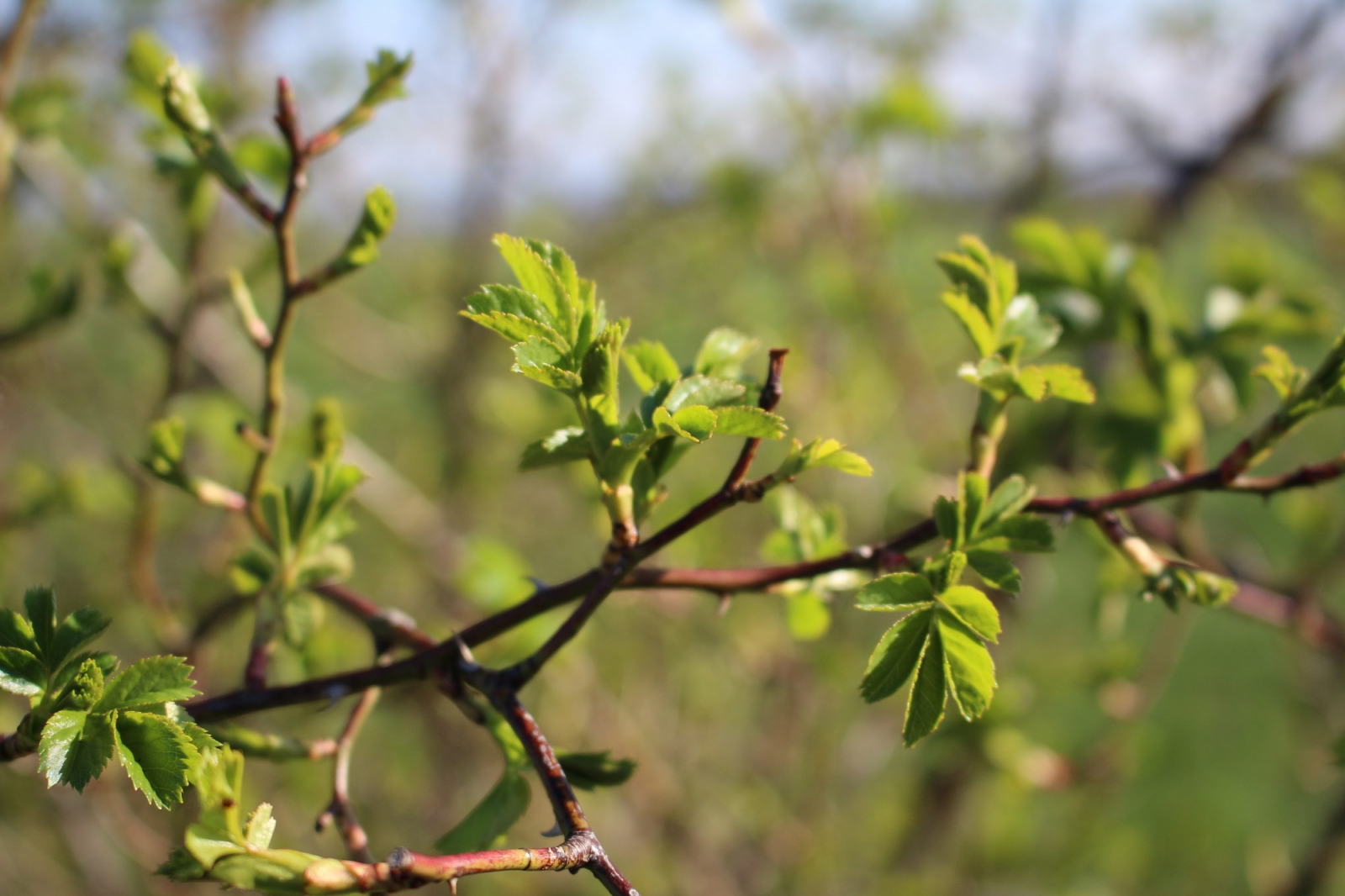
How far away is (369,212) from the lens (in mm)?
539

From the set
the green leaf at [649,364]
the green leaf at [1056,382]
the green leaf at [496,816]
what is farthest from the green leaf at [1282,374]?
the green leaf at [496,816]

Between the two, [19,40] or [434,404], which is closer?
[19,40]

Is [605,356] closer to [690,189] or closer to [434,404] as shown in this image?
[690,189]

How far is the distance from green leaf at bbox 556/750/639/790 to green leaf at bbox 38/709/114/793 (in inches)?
8.6

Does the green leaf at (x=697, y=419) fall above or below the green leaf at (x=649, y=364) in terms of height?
below

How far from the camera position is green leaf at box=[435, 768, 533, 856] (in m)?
0.50

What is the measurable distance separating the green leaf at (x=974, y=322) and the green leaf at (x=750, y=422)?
0.16 m

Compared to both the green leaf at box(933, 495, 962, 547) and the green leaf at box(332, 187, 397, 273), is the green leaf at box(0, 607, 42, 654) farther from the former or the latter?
the green leaf at box(933, 495, 962, 547)

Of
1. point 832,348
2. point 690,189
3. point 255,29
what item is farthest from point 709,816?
point 255,29

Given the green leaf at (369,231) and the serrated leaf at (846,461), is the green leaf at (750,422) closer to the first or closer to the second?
A: the serrated leaf at (846,461)

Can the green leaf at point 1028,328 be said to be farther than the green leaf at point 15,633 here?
Yes

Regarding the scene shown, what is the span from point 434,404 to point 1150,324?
2.30 metres

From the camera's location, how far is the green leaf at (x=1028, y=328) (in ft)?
1.77

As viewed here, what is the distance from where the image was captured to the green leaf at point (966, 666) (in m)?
0.44
